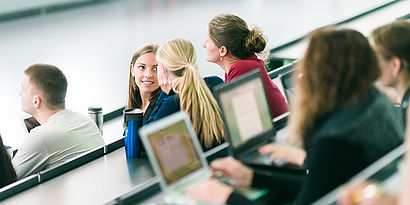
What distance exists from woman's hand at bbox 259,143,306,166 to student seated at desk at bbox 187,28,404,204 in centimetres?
18

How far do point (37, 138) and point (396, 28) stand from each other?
1771 millimetres

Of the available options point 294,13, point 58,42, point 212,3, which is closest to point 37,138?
point 58,42

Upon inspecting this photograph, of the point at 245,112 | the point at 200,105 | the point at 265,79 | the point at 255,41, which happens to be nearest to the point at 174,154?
the point at 245,112

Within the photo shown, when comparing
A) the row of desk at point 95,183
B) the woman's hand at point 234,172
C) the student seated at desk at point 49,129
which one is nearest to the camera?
the woman's hand at point 234,172

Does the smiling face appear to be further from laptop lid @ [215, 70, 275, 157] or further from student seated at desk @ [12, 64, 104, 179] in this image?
laptop lid @ [215, 70, 275, 157]

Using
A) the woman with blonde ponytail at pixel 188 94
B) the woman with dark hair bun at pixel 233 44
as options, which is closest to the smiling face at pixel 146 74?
the woman with dark hair bun at pixel 233 44

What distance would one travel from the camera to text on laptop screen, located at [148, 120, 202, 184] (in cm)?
166

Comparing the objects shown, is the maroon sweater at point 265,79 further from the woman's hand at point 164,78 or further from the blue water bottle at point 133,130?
the blue water bottle at point 133,130

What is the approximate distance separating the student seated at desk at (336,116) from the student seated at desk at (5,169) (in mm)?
1206

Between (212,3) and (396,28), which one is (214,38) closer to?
(396,28)

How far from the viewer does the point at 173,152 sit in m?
1.72

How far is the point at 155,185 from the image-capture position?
6.61 ft

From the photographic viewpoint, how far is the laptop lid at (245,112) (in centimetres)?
207

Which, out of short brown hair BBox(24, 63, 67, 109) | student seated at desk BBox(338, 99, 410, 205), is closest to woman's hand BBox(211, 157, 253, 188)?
student seated at desk BBox(338, 99, 410, 205)
